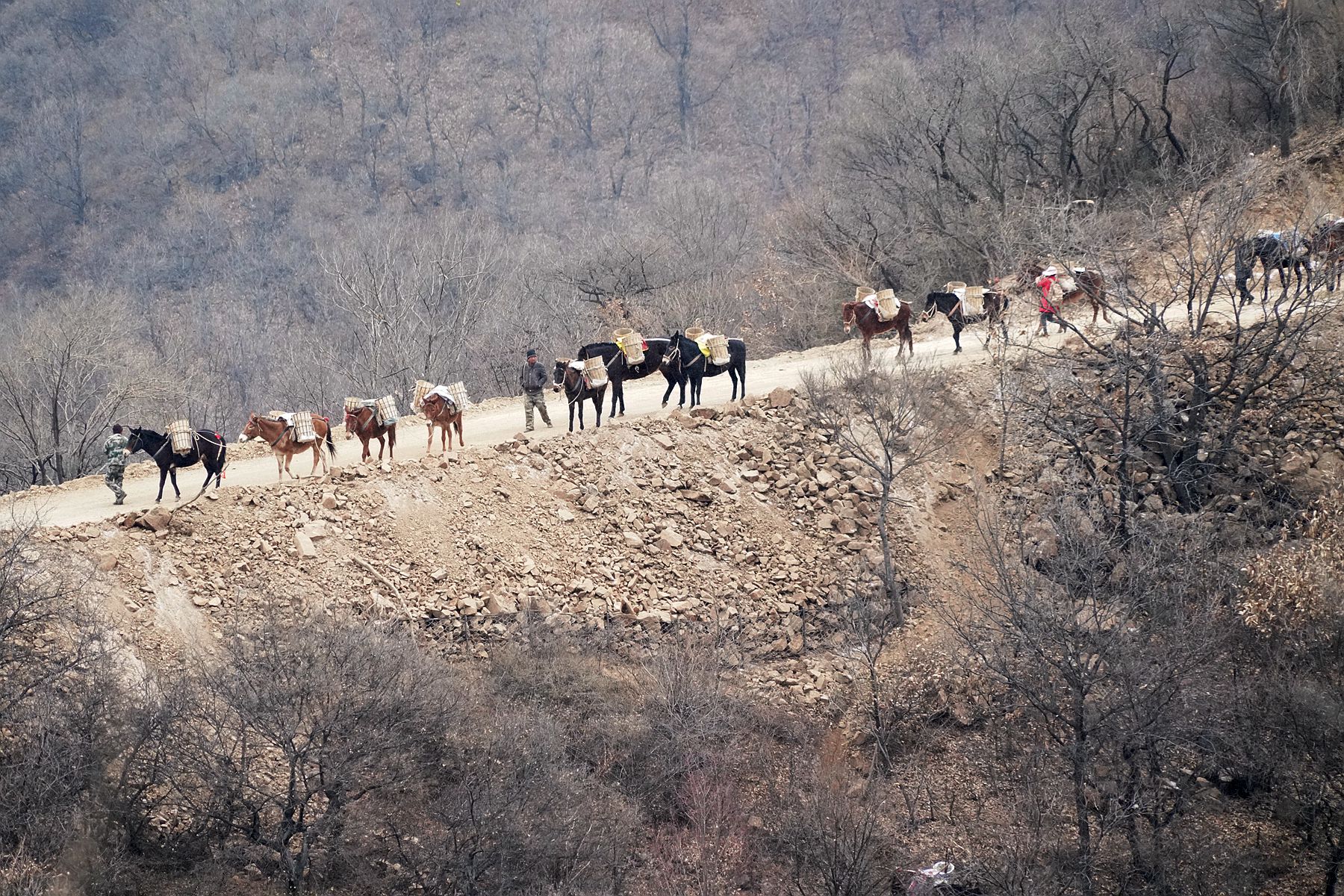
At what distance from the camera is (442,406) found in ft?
84.3

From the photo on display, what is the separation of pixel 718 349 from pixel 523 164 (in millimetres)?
62589

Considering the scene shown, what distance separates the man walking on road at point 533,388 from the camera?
26.9m

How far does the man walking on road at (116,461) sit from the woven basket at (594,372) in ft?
27.6

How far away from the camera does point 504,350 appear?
5094 centimetres

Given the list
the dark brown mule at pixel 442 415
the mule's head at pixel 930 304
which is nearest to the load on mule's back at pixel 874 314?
the mule's head at pixel 930 304

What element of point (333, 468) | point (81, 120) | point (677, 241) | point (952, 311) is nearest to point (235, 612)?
point (333, 468)

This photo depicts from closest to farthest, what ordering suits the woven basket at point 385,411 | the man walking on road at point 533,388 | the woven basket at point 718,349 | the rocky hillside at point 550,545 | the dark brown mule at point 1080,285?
the rocky hillside at point 550,545
the woven basket at point 385,411
the man walking on road at point 533,388
the woven basket at point 718,349
the dark brown mule at point 1080,285

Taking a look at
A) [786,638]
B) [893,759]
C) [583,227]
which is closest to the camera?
[893,759]

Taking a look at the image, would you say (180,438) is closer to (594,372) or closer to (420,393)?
(420,393)

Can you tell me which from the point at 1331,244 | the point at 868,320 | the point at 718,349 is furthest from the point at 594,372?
the point at 1331,244

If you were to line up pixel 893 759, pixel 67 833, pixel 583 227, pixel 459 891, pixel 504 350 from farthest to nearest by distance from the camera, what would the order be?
pixel 583 227 → pixel 504 350 → pixel 893 759 → pixel 459 891 → pixel 67 833

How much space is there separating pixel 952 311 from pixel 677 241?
25.9 meters

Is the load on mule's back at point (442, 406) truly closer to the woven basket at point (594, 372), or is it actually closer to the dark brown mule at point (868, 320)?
the woven basket at point (594, 372)

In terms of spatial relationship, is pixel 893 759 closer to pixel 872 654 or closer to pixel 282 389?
pixel 872 654
